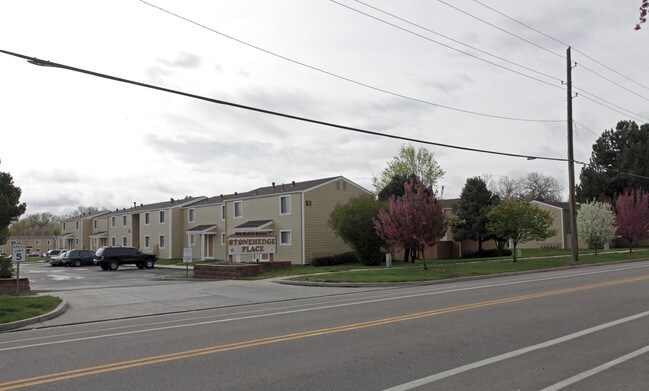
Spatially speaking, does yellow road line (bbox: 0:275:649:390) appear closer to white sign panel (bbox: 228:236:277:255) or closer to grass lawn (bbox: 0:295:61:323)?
grass lawn (bbox: 0:295:61:323)

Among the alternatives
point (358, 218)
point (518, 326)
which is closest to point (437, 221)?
point (358, 218)

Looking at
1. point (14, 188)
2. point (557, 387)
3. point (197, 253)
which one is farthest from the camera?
point (197, 253)

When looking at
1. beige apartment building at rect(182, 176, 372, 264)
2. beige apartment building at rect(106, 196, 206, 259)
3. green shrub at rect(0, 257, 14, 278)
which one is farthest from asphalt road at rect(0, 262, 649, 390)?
beige apartment building at rect(106, 196, 206, 259)

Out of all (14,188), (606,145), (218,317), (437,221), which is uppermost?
(606,145)

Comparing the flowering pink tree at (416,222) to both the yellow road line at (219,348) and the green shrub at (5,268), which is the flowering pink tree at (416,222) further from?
the green shrub at (5,268)

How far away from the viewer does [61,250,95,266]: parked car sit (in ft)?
160

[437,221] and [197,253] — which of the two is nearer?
[437,221]

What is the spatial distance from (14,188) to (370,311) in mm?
15879

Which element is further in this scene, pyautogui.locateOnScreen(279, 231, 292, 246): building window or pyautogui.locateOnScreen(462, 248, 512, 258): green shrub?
pyautogui.locateOnScreen(462, 248, 512, 258): green shrub

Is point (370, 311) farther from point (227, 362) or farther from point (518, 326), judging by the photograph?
point (227, 362)

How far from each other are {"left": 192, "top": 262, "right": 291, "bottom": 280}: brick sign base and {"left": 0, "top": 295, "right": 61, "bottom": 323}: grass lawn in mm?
10907

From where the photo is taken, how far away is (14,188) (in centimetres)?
2041

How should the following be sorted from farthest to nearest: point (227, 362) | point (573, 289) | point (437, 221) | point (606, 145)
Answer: point (606, 145) < point (437, 221) < point (573, 289) < point (227, 362)

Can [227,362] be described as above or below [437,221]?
below
